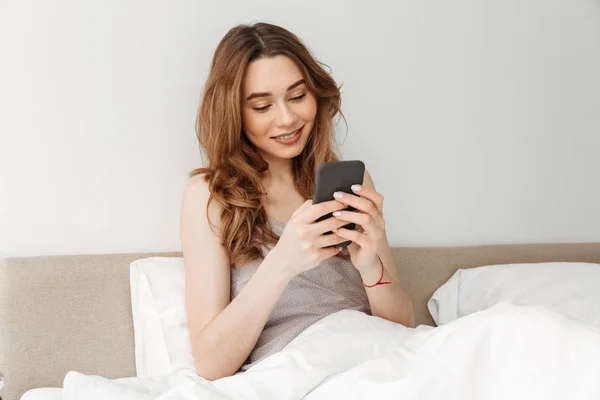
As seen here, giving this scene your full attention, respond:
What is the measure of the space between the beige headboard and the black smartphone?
27.9 inches

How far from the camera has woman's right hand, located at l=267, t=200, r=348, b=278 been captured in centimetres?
139

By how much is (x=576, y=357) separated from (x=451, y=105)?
4.54ft

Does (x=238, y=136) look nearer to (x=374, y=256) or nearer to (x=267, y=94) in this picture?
(x=267, y=94)

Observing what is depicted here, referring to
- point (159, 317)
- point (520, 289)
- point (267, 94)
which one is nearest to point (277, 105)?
point (267, 94)

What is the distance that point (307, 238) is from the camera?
1.40 meters

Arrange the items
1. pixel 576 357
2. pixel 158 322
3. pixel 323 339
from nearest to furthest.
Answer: pixel 576 357 < pixel 323 339 < pixel 158 322

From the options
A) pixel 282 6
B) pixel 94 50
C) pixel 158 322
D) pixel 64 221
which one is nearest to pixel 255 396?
pixel 158 322

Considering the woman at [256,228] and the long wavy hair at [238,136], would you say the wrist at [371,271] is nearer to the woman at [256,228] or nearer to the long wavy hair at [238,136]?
the woman at [256,228]

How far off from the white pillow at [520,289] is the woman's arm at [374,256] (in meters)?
0.37

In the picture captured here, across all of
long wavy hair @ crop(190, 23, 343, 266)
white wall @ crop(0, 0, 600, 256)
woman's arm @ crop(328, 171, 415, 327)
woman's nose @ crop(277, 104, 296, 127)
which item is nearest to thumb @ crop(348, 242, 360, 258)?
woman's arm @ crop(328, 171, 415, 327)

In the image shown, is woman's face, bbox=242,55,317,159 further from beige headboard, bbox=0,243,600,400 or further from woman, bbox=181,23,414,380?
beige headboard, bbox=0,243,600,400

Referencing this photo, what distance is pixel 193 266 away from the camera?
161cm

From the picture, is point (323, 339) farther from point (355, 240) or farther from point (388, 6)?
point (388, 6)

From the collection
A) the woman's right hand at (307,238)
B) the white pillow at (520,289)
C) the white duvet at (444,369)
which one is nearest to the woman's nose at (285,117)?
the woman's right hand at (307,238)
